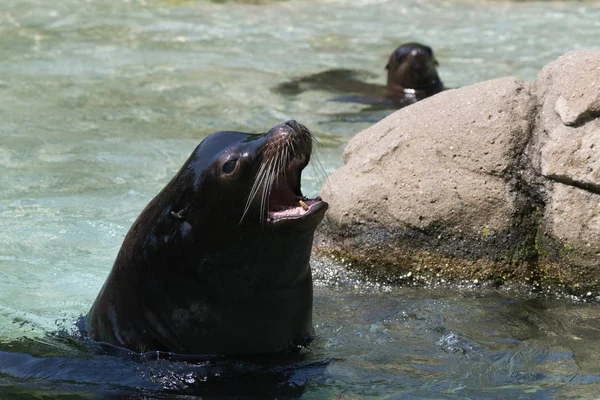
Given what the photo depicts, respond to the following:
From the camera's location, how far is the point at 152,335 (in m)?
4.29

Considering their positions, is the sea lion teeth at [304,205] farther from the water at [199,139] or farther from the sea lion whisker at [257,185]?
the water at [199,139]

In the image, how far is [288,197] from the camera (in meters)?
4.12

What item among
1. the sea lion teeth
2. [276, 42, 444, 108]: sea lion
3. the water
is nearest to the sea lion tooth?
the sea lion teeth

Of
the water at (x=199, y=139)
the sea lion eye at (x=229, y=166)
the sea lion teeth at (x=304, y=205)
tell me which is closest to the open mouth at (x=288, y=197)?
the sea lion teeth at (x=304, y=205)

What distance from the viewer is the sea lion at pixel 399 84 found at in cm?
1122

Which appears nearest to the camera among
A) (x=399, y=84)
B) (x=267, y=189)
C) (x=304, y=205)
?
(x=304, y=205)

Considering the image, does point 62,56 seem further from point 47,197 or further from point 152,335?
point 152,335

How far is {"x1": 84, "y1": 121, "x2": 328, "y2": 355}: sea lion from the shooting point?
4.01 metres

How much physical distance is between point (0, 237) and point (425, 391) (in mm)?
3353

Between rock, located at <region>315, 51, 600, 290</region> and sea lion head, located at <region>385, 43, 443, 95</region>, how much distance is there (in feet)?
18.4

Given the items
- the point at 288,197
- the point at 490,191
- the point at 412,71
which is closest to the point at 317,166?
the point at 490,191

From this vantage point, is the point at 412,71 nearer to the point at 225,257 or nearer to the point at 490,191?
the point at 490,191

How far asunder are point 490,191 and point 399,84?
6.22 metres

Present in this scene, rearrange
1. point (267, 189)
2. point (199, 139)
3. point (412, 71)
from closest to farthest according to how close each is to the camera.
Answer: point (267, 189) → point (199, 139) → point (412, 71)
